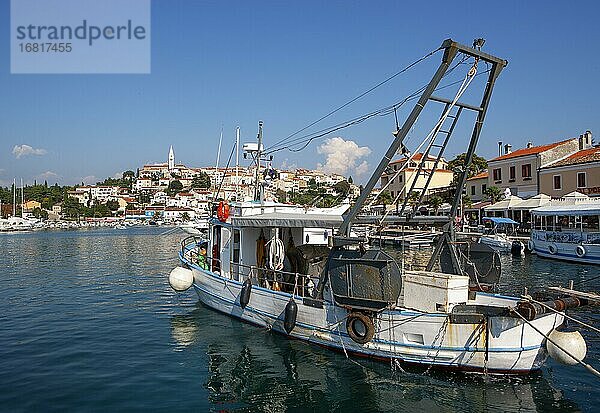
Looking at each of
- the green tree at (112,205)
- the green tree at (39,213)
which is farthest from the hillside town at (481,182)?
the green tree at (112,205)

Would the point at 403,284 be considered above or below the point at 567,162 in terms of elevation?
below

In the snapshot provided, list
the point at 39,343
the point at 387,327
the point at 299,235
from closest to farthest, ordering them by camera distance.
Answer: the point at 387,327 < the point at 39,343 < the point at 299,235

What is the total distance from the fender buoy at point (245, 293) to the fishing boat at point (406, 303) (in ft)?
0.09

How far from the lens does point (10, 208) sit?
149625 mm

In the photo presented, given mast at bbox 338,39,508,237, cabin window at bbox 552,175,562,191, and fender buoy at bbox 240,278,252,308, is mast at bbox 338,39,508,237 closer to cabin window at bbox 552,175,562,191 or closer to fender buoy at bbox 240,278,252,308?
fender buoy at bbox 240,278,252,308

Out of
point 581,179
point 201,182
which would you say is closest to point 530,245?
point 581,179

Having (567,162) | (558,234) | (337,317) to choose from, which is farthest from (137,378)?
(567,162)

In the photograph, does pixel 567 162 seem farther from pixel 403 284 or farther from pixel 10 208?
pixel 10 208

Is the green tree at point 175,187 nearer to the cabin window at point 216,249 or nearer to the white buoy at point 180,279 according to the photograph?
the cabin window at point 216,249

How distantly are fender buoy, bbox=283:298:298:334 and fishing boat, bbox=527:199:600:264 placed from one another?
22.4 metres

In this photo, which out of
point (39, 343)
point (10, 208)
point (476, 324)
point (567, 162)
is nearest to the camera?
point (476, 324)

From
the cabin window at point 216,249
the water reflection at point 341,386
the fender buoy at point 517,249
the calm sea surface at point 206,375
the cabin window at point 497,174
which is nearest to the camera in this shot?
the water reflection at point 341,386

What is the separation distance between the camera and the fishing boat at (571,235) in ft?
92.1

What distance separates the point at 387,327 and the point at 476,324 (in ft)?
5.56
